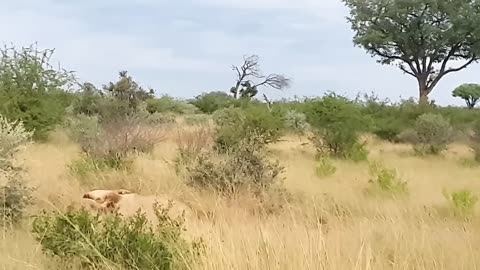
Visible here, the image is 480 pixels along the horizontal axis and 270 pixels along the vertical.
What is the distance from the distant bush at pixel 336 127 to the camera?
750 inches

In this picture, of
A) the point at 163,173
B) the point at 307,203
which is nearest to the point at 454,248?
the point at 307,203

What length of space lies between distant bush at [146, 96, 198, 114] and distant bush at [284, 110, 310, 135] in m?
8.95

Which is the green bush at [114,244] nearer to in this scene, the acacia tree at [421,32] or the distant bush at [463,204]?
the distant bush at [463,204]

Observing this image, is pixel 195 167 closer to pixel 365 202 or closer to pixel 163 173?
→ pixel 163 173

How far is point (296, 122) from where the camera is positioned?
28.8 meters

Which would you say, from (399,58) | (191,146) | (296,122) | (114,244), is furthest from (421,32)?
(114,244)

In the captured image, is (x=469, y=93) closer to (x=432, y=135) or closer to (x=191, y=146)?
(x=432, y=135)

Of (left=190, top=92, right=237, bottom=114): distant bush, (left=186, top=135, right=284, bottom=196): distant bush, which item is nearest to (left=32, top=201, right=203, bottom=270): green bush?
(left=186, top=135, right=284, bottom=196): distant bush

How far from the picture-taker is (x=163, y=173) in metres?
10.9

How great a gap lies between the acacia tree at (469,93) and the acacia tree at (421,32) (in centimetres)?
1809

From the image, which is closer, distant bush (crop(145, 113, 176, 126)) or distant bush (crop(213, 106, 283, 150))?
distant bush (crop(213, 106, 283, 150))

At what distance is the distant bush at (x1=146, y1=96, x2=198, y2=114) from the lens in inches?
1432

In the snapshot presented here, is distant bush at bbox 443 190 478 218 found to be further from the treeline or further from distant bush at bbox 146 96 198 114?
distant bush at bbox 146 96 198 114

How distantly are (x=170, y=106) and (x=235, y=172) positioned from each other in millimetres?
29722
